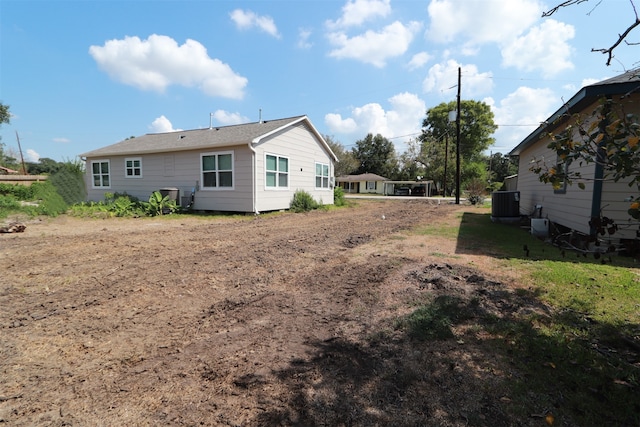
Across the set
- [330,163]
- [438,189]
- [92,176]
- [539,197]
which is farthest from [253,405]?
[438,189]

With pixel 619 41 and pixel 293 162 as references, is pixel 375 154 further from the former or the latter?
pixel 619 41

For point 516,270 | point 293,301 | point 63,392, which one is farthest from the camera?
point 516,270

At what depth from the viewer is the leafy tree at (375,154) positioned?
54875 mm

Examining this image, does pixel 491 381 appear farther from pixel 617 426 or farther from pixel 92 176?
pixel 92 176

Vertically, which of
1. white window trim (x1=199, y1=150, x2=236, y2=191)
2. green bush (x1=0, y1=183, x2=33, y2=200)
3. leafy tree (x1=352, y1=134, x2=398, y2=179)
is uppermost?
leafy tree (x1=352, y1=134, x2=398, y2=179)

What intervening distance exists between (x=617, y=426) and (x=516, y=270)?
327cm

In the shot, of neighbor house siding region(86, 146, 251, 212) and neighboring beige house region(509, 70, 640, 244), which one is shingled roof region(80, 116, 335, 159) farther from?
neighboring beige house region(509, 70, 640, 244)

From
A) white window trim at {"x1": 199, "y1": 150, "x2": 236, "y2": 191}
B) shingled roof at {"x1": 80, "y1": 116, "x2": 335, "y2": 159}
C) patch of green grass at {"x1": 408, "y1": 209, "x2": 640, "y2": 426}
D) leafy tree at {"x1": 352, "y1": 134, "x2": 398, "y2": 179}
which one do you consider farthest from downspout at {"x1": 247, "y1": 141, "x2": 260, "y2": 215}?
leafy tree at {"x1": 352, "y1": 134, "x2": 398, "y2": 179}

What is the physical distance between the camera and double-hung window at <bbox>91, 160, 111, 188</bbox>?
52.4 feet

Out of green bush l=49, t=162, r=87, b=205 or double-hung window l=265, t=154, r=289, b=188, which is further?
green bush l=49, t=162, r=87, b=205

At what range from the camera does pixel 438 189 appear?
43.1 m

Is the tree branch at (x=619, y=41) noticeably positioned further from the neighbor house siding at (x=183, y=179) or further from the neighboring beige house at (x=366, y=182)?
the neighboring beige house at (x=366, y=182)

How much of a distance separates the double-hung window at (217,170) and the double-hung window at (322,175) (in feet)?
19.4

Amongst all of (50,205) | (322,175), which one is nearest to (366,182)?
(322,175)
